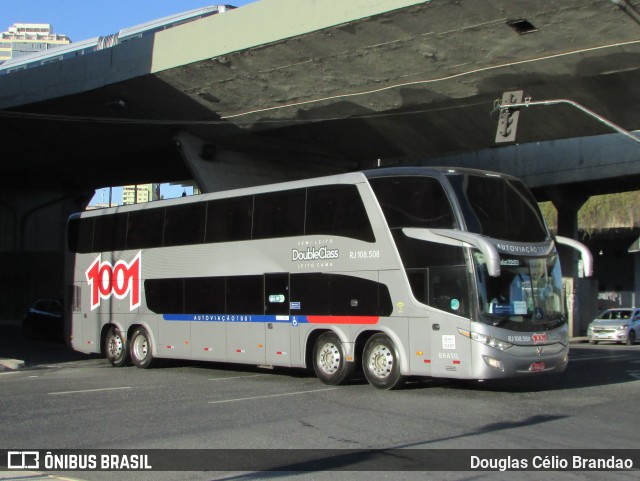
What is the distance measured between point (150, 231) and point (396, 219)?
25.4 ft

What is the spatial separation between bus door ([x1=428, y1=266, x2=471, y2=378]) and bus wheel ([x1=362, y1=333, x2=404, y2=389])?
92cm

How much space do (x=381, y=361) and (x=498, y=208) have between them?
365cm

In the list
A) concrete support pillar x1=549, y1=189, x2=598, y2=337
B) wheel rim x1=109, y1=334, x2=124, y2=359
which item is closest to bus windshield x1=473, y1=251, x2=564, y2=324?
wheel rim x1=109, y1=334, x2=124, y2=359

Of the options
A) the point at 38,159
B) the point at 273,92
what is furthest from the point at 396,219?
the point at 38,159

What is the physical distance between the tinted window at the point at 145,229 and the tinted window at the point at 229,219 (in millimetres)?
1869

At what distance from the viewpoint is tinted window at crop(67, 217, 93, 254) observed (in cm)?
2192

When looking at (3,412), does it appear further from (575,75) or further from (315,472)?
(575,75)

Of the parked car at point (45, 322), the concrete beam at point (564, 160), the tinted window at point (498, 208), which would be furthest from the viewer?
the concrete beam at point (564, 160)

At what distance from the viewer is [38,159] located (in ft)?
124

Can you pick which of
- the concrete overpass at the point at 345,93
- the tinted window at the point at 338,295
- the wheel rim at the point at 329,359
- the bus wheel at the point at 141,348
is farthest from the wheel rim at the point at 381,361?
the concrete overpass at the point at 345,93

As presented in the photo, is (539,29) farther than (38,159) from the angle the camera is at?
No

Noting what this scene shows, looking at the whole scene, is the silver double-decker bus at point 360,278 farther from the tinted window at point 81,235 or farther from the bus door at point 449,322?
the tinted window at point 81,235

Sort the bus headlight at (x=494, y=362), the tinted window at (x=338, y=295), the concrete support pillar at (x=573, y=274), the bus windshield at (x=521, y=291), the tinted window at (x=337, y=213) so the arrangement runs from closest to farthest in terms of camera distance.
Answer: the bus headlight at (x=494, y=362), the bus windshield at (x=521, y=291), the tinted window at (x=338, y=295), the tinted window at (x=337, y=213), the concrete support pillar at (x=573, y=274)

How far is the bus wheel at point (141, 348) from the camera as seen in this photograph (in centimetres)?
2002
